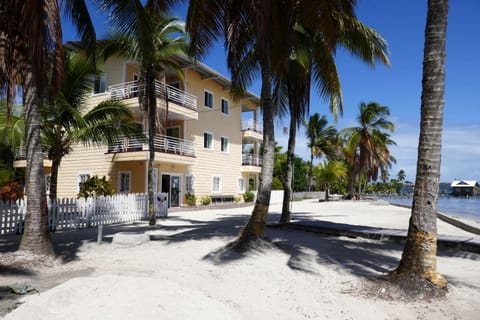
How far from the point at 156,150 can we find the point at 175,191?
13.5 ft

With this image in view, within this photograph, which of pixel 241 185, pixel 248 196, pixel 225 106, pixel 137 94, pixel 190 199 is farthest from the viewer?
pixel 241 185

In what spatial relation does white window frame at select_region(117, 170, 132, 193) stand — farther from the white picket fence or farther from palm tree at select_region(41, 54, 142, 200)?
palm tree at select_region(41, 54, 142, 200)

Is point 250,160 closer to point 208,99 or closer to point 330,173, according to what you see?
point 208,99

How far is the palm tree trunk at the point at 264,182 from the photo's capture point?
8.19 meters

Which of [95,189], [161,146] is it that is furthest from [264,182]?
[161,146]

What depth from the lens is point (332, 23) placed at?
27.5ft

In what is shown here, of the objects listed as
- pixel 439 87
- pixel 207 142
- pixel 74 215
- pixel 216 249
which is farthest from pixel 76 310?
pixel 207 142

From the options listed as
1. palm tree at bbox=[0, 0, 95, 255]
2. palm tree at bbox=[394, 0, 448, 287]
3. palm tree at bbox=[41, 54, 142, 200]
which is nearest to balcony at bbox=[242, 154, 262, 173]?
palm tree at bbox=[41, 54, 142, 200]

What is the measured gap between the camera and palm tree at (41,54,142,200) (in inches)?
496

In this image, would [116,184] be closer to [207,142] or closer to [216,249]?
[207,142]

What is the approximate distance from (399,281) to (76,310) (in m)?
4.39

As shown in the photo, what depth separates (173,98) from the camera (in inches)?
898

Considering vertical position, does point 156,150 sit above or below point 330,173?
above

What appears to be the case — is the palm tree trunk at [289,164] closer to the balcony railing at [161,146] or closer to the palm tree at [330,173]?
the balcony railing at [161,146]
